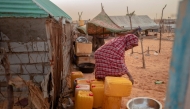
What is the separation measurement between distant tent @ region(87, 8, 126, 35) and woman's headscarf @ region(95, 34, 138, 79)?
4708 mm

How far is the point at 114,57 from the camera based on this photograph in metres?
3.66

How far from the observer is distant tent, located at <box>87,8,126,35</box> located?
8.47 metres

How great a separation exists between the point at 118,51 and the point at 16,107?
2753 mm

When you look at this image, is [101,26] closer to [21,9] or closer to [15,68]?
[21,9]

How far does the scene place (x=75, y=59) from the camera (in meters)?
8.07

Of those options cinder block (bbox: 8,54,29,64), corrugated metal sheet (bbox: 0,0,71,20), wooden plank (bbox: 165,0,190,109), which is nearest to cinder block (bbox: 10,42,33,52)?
cinder block (bbox: 8,54,29,64)

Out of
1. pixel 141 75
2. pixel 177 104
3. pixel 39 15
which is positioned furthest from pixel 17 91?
pixel 141 75

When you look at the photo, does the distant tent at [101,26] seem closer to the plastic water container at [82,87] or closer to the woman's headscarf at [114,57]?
the woman's headscarf at [114,57]

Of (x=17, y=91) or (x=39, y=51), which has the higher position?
(x=39, y=51)

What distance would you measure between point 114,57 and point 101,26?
16.1ft

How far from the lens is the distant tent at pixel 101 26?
27.8ft

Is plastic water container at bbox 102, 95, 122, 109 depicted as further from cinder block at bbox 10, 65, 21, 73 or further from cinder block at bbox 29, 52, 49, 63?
cinder block at bbox 10, 65, 21, 73

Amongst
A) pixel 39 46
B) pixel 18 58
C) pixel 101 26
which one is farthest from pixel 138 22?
pixel 18 58

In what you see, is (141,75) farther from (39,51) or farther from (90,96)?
(39,51)
